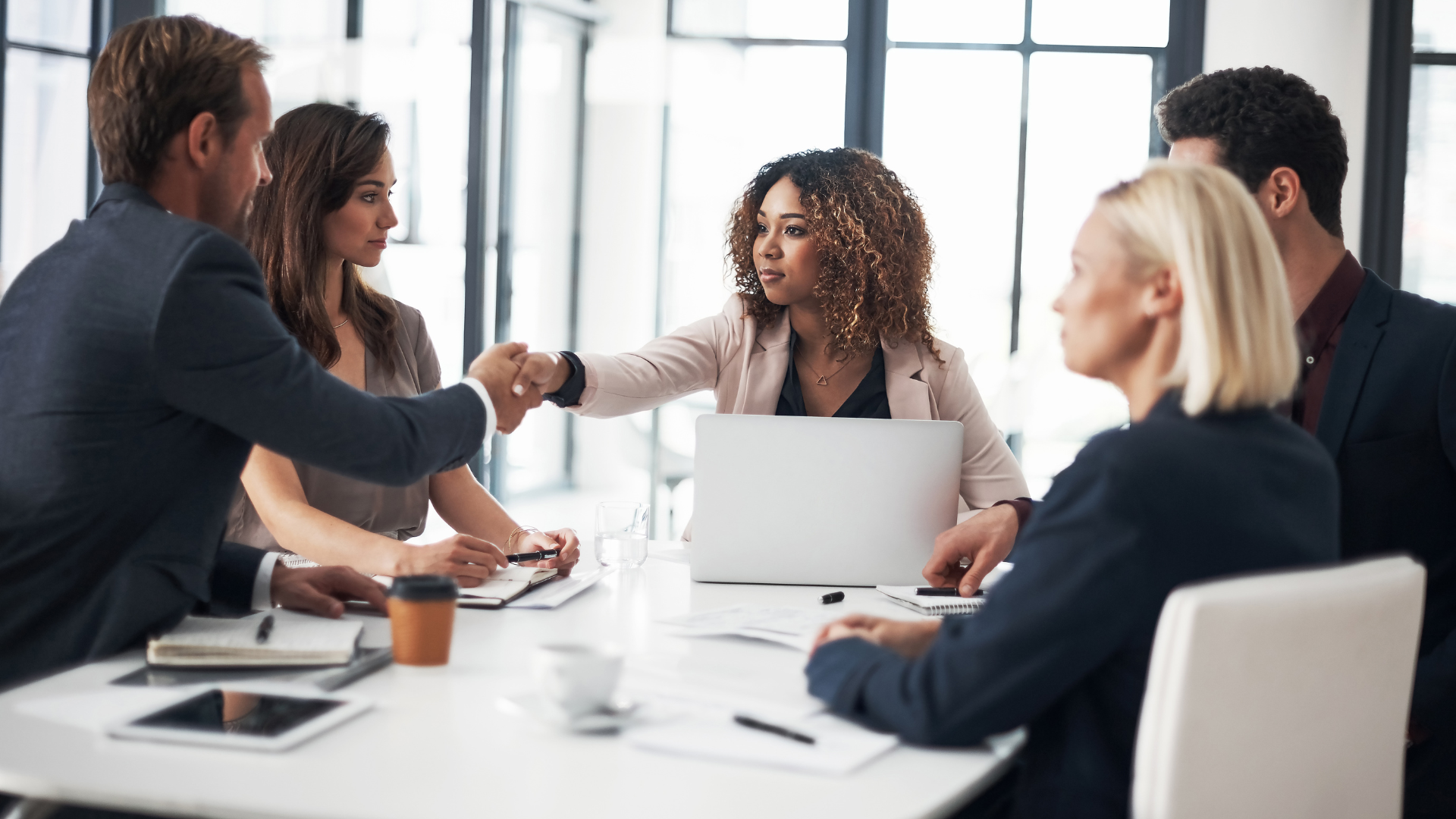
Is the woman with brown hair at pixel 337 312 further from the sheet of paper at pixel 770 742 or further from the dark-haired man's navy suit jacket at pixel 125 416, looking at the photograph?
the sheet of paper at pixel 770 742

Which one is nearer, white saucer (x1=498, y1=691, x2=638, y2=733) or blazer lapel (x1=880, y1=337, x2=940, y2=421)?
white saucer (x1=498, y1=691, x2=638, y2=733)

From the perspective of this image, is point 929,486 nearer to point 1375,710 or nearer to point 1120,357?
point 1120,357

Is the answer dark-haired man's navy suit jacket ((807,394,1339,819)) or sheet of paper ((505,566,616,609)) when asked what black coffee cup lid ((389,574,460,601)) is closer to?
sheet of paper ((505,566,616,609))

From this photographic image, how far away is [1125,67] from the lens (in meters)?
4.80

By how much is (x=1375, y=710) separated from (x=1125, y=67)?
13.5 ft

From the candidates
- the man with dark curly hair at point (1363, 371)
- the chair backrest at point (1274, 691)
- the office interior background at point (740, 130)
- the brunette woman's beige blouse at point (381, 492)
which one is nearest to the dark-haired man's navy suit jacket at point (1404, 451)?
the man with dark curly hair at point (1363, 371)

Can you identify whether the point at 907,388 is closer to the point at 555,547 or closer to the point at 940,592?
the point at 940,592

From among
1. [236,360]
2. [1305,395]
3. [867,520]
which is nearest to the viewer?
[236,360]

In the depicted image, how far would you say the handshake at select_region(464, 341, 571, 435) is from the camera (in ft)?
6.91

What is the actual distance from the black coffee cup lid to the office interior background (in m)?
3.43

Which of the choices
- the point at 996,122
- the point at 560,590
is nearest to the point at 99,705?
the point at 560,590

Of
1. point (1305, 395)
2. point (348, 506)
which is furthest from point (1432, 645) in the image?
point (348, 506)

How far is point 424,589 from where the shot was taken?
4.64 ft

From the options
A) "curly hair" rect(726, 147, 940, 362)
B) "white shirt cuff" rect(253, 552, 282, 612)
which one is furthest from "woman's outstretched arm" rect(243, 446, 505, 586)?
"curly hair" rect(726, 147, 940, 362)
